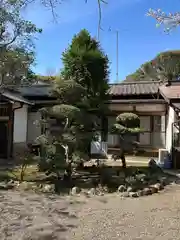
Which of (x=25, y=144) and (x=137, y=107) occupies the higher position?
(x=137, y=107)

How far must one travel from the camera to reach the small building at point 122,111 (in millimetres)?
13312

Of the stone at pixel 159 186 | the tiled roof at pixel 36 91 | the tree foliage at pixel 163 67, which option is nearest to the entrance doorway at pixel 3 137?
the tiled roof at pixel 36 91

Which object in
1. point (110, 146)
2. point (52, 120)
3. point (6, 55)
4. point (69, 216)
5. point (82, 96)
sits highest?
point (6, 55)

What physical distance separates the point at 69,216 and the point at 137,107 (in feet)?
32.0

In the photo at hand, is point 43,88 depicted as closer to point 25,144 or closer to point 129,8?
point 25,144

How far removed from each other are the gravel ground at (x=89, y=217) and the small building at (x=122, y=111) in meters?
5.83

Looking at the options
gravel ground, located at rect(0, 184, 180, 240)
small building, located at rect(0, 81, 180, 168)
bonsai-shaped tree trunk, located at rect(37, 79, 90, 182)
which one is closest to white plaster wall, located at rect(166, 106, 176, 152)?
small building, located at rect(0, 81, 180, 168)

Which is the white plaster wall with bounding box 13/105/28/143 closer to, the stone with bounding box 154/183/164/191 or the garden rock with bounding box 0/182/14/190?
the garden rock with bounding box 0/182/14/190

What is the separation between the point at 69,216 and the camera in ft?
19.7

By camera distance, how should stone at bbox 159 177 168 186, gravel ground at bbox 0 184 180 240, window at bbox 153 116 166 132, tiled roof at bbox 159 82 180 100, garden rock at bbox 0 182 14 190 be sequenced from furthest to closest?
window at bbox 153 116 166 132
tiled roof at bbox 159 82 180 100
stone at bbox 159 177 168 186
garden rock at bbox 0 182 14 190
gravel ground at bbox 0 184 180 240

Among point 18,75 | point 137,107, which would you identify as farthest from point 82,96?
point 137,107

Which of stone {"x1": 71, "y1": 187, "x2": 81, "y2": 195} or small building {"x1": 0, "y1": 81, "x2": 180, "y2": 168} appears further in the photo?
small building {"x1": 0, "y1": 81, "x2": 180, "y2": 168}

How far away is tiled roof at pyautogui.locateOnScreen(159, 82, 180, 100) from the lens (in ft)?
39.5

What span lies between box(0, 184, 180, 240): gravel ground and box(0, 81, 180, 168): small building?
583 cm
